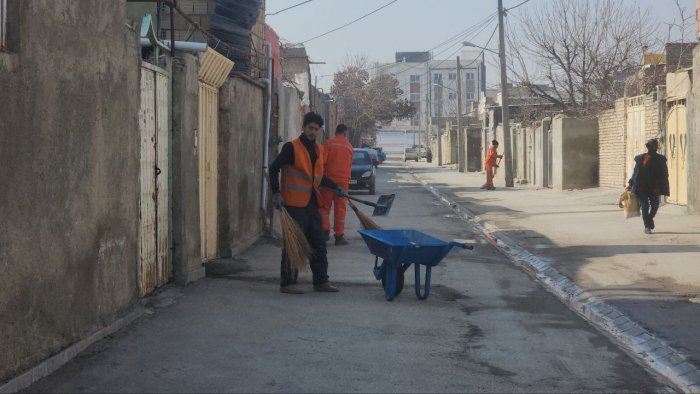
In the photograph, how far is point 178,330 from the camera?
8.03m

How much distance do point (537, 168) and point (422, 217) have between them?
15.8 m

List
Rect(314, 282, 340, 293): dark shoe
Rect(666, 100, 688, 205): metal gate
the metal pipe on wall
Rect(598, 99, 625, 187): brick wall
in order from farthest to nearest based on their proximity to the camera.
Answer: Rect(598, 99, 625, 187): brick wall < Rect(666, 100, 688, 205): metal gate < the metal pipe on wall < Rect(314, 282, 340, 293): dark shoe

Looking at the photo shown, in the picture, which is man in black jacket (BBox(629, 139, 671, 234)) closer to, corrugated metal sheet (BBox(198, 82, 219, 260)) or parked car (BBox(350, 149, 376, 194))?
corrugated metal sheet (BBox(198, 82, 219, 260))

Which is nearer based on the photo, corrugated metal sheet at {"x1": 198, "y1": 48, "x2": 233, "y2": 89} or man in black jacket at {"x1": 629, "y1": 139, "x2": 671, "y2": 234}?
corrugated metal sheet at {"x1": 198, "y1": 48, "x2": 233, "y2": 89}

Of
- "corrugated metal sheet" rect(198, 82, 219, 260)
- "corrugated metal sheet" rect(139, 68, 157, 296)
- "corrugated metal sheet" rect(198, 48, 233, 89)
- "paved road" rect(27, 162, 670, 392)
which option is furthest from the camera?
"corrugated metal sheet" rect(198, 82, 219, 260)

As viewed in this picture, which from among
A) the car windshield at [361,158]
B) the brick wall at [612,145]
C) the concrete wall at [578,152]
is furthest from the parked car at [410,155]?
the brick wall at [612,145]

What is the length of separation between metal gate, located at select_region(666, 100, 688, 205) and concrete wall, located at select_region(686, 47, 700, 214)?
1.04 metres

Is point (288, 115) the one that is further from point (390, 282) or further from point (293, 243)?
point (390, 282)

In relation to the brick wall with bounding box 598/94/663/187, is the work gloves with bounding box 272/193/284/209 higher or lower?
lower

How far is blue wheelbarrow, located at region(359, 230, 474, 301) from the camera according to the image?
957cm

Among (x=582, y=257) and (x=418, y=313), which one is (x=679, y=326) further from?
(x=582, y=257)

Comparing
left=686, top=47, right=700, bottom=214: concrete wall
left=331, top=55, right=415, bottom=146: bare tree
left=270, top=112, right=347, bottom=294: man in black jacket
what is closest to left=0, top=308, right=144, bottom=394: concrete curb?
left=270, top=112, right=347, bottom=294: man in black jacket

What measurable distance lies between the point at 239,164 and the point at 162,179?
12.8 feet

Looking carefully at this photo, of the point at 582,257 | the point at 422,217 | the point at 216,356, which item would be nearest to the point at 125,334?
the point at 216,356
